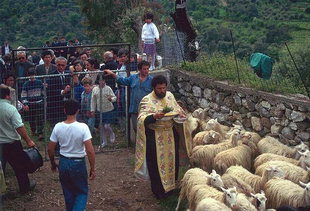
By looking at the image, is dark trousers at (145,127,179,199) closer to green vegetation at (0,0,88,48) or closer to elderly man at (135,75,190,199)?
elderly man at (135,75,190,199)

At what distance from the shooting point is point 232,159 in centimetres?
895

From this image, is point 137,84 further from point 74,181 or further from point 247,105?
point 74,181

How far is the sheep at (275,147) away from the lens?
359 inches

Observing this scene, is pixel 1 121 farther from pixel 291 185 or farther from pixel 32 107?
pixel 291 185

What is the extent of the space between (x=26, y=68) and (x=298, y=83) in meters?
5.68

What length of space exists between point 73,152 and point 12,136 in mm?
1544

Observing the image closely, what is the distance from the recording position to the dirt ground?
348 inches

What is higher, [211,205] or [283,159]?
[283,159]

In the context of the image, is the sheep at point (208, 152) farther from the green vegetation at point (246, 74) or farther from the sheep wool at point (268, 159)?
the green vegetation at point (246, 74)

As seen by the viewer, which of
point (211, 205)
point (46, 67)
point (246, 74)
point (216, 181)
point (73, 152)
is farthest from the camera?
point (46, 67)

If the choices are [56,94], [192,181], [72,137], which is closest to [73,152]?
[72,137]

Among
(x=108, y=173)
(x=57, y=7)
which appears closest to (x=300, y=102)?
(x=108, y=173)

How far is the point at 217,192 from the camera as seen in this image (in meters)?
7.60

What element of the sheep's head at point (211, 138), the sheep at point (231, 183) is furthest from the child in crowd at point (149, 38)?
the sheep at point (231, 183)
